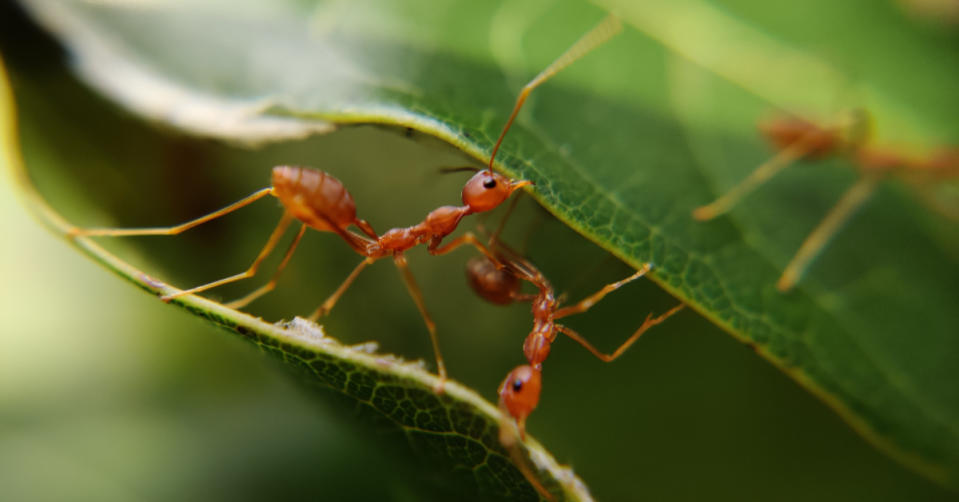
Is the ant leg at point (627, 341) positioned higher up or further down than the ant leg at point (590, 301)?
further down

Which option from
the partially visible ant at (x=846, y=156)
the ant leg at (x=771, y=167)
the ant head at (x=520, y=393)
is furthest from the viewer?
the partially visible ant at (x=846, y=156)

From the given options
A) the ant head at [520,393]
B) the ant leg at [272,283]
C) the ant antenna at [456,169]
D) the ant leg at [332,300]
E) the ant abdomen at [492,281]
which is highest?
the ant antenna at [456,169]

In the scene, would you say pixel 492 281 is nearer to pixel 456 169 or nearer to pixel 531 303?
pixel 531 303

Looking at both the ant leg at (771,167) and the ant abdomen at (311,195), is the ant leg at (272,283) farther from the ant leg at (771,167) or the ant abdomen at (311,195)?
the ant leg at (771,167)

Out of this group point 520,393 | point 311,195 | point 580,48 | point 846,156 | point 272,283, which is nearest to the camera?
point 311,195

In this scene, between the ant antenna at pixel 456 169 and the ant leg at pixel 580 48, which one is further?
the ant antenna at pixel 456 169

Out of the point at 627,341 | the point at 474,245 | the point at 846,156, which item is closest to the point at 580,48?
the point at 474,245

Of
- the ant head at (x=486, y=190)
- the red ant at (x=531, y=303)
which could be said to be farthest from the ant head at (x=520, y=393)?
the ant head at (x=486, y=190)
